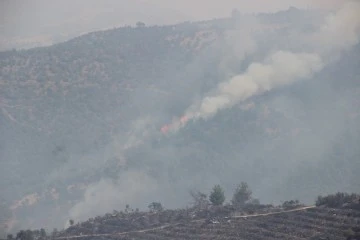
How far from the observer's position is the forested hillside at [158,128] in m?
114

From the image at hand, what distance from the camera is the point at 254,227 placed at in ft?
184

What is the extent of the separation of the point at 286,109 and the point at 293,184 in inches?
943

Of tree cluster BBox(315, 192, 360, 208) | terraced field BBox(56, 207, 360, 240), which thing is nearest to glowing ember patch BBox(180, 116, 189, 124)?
terraced field BBox(56, 207, 360, 240)

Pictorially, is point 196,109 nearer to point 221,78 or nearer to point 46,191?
point 221,78

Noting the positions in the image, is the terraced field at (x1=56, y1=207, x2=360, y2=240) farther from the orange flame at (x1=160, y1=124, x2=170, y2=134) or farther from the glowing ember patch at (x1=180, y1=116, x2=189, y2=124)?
the glowing ember patch at (x1=180, y1=116, x2=189, y2=124)

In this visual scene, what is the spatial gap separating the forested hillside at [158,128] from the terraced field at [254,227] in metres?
45.0

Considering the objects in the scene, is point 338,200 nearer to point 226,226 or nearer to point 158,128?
point 226,226

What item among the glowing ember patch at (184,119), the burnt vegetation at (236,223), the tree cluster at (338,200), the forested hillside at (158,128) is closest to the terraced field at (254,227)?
the burnt vegetation at (236,223)

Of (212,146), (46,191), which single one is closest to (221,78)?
(212,146)

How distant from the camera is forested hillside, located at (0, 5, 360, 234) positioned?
114 m

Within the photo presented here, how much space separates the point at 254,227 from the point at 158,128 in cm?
7920

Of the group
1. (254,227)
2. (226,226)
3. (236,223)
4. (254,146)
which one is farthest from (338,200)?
(254,146)

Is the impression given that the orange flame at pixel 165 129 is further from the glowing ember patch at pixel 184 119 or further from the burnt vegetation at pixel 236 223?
the burnt vegetation at pixel 236 223

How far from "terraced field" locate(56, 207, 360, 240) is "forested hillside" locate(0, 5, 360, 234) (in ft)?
148
